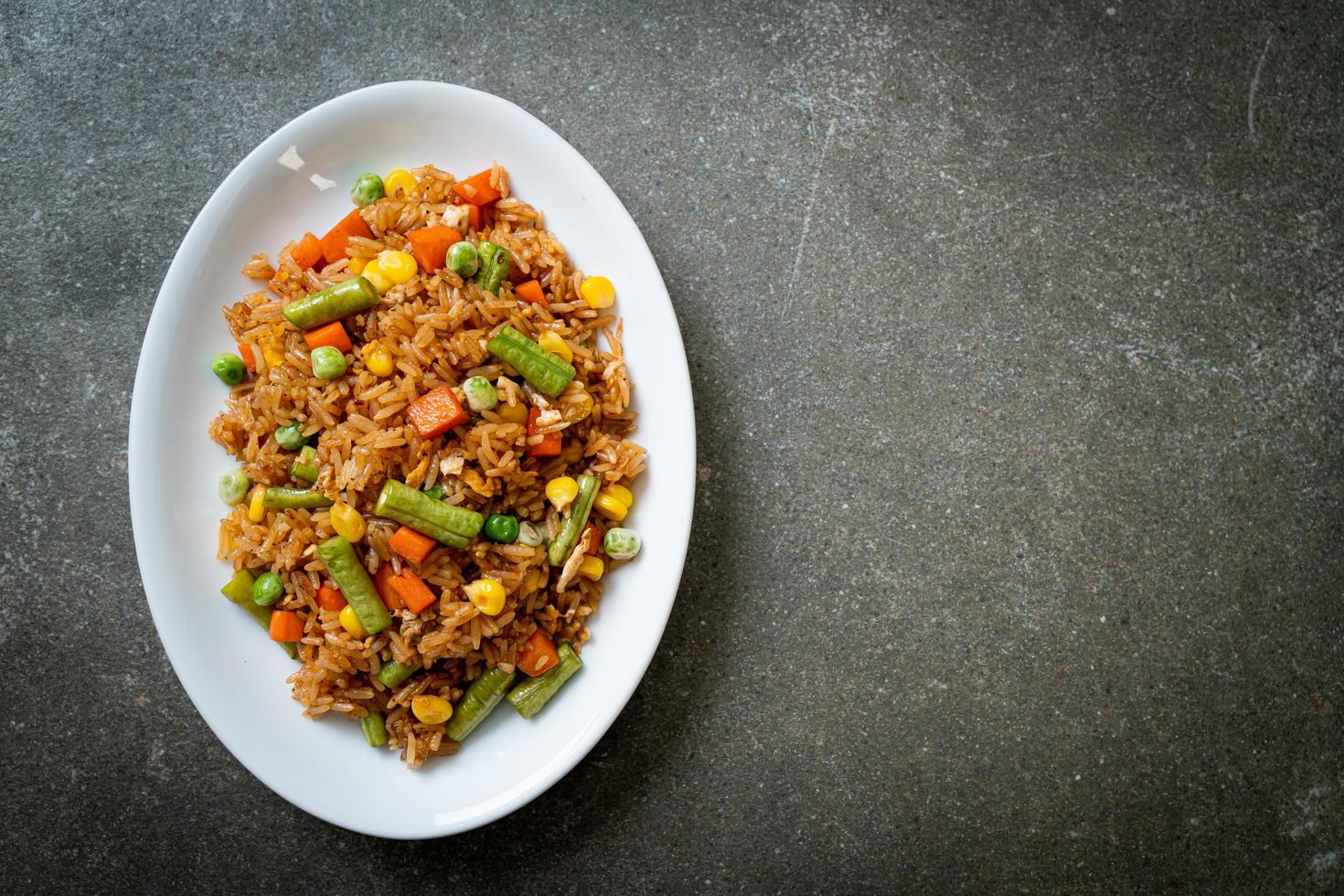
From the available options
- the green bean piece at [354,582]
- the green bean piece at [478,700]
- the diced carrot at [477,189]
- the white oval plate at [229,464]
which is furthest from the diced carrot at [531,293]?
the green bean piece at [478,700]

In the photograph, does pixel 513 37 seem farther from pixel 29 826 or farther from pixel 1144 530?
pixel 29 826

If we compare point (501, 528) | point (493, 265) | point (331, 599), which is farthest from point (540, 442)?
point (331, 599)

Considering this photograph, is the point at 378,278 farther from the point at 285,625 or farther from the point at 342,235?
the point at 285,625

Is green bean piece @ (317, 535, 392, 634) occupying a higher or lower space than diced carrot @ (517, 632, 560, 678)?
higher

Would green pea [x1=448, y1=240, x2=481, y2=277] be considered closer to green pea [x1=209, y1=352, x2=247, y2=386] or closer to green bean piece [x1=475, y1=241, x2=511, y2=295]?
green bean piece [x1=475, y1=241, x2=511, y2=295]

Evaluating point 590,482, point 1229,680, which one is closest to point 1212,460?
point 1229,680

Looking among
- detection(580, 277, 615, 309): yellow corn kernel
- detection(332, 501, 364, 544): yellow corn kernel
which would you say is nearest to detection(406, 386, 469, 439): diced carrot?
detection(332, 501, 364, 544): yellow corn kernel

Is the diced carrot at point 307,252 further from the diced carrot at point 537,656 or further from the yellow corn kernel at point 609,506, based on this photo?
the diced carrot at point 537,656
